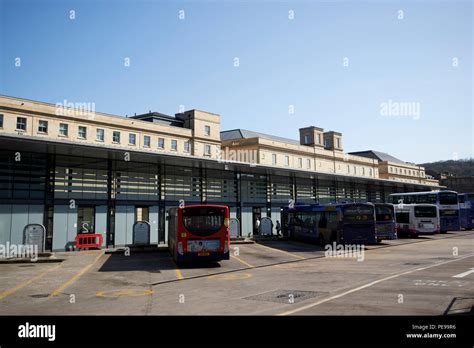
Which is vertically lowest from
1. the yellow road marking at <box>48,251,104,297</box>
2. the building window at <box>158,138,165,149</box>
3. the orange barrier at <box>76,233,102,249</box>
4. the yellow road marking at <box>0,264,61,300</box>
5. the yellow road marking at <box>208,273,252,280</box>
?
the yellow road marking at <box>208,273,252,280</box>

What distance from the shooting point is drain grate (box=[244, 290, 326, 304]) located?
10.2m

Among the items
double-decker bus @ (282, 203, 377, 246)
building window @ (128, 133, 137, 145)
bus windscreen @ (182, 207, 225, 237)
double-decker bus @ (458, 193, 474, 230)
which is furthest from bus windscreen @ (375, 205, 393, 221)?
building window @ (128, 133, 137, 145)

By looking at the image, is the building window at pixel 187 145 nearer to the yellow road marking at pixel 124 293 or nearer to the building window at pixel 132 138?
the building window at pixel 132 138

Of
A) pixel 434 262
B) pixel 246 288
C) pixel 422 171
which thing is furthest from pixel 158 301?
pixel 422 171

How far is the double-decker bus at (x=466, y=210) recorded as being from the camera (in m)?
40.5

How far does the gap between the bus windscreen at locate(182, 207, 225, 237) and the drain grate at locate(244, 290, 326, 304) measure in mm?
6690

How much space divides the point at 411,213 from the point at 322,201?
11481 mm

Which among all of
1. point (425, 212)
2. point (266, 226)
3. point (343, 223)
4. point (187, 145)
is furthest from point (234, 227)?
point (187, 145)

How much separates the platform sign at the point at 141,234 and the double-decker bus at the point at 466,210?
100 ft

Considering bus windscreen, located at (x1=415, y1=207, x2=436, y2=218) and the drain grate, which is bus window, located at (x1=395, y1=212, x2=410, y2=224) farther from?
the drain grate

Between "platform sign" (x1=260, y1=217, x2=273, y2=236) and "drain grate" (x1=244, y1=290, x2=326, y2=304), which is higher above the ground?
"platform sign" (x1=260, y1=217, x2=273, y2=236)

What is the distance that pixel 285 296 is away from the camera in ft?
35.2

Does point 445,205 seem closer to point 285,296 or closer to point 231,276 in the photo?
point 231,276

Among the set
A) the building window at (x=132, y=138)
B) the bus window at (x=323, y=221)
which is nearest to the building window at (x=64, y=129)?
the building window at (x=132, y=138)
